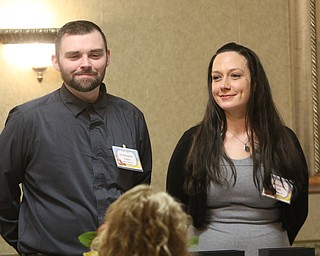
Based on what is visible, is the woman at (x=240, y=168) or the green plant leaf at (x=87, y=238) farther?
the woman at (x=240, y=168)

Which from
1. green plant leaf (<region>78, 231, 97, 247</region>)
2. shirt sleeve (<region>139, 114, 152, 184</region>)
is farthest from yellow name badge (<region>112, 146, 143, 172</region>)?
green plant leaf (<region>78, 231, 97, 247</region>)

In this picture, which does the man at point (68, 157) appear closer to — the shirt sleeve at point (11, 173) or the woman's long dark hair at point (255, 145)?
the shirt sleeve at point (11, 173)

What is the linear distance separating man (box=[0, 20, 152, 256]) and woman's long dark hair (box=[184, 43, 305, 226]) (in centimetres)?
27

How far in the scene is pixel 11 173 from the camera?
3146 mm

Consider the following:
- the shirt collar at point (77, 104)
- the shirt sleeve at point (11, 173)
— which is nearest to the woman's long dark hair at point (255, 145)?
the shirt collar at point (77, 104)

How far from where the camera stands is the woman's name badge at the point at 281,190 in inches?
123

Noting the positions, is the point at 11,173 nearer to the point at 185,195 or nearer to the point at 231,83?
the point at 185,195

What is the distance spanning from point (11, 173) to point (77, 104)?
0.41 metres

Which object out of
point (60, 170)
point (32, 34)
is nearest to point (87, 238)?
point (60, 170)

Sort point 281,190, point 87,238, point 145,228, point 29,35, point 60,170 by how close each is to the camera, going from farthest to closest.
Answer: point 29,35
point 281,190
point 60,170
point 87,238
point 145,228

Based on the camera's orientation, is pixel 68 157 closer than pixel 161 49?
Yes

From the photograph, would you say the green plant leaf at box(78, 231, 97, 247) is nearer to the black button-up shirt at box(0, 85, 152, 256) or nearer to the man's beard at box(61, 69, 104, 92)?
the black button-up shirt at box(0, 85, 152, 256)

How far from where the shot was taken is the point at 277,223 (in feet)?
10.4

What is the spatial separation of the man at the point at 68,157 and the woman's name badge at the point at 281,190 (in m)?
0.58
